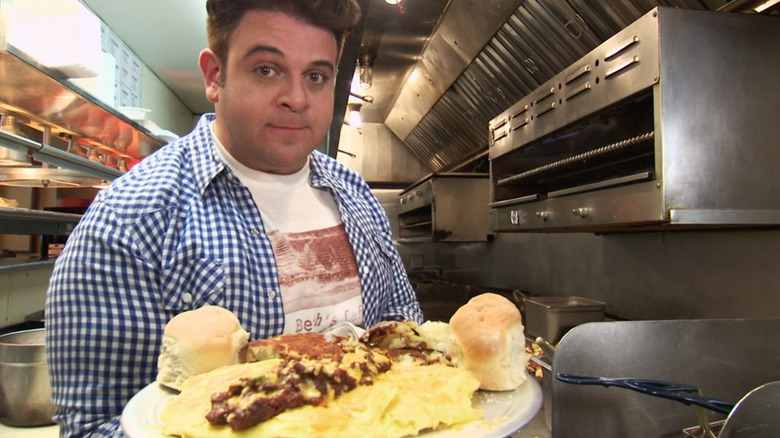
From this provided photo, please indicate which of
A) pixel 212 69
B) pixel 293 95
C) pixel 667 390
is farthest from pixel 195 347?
pixel 667 390

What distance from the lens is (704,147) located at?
1819 mm

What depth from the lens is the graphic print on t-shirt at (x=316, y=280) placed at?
1.23 meters

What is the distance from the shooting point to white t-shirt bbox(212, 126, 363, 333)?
4.05 ft

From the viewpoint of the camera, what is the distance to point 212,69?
1212 millimetres

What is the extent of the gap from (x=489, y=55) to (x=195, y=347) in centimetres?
378

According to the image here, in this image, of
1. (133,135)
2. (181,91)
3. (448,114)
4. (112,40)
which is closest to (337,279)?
(133,135)

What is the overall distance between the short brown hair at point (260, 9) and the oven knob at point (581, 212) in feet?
4.99

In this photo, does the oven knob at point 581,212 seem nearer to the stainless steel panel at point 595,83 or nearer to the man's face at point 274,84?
the stainless steel panel at point 595,83

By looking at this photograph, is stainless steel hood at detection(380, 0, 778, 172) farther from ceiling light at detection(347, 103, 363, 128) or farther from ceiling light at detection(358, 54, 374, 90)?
ceiling light at detection(347, 103, 363, 128)

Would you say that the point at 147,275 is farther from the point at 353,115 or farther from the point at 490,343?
the point at 353,115

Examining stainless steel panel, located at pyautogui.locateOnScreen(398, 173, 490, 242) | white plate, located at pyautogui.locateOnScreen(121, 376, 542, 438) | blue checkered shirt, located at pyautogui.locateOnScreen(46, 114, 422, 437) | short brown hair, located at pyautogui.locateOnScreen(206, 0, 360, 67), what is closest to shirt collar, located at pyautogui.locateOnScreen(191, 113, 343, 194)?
blue checkered shirt, located at pyautogui.locateOnScreen(46, 114, 422, 437)

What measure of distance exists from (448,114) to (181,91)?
10.1ft

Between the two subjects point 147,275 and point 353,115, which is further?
point 353,115

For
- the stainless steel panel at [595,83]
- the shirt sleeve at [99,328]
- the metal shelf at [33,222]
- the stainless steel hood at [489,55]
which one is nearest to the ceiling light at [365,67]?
the stainless steel hood at [489,55]
